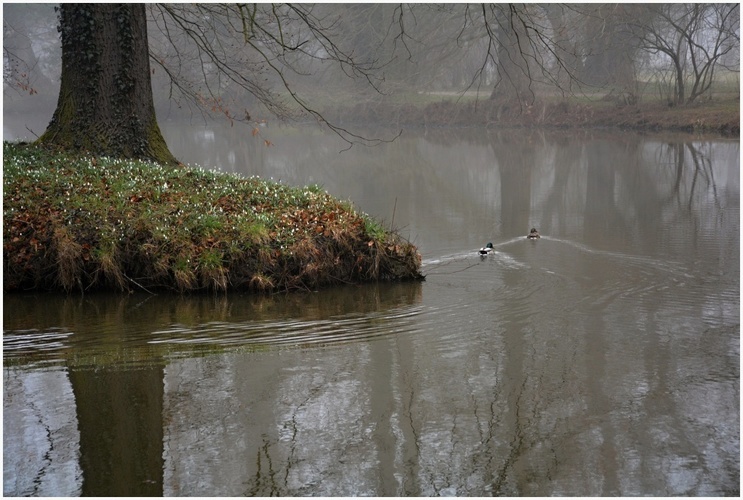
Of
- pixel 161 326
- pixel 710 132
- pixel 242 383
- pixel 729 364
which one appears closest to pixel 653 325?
pixel 729 364

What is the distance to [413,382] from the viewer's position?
6.42m

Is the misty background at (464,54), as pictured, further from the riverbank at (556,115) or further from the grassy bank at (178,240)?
the grassy bank at (178,240)

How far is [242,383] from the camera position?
640cm

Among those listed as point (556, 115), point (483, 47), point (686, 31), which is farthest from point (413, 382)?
point (483, 47)

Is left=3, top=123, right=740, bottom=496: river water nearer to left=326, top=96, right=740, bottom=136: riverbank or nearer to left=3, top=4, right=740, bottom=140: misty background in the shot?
left=3, top=4, right=740, bottom=140: misty background

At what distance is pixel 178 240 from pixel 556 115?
34765 mm

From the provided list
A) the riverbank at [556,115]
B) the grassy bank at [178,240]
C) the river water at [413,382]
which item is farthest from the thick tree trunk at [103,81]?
the riverbank at [556,115]

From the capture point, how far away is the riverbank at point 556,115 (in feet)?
111

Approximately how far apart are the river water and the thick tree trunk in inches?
183

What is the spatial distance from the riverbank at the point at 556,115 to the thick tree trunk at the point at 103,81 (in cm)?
1733

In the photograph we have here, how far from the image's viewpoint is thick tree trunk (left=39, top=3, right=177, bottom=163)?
1292 centimetres

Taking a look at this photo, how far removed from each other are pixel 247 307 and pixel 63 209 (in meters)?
2.58

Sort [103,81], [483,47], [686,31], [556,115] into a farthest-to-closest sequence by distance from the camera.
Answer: [483,47] → [556,115] → [686,31] → [103,81]

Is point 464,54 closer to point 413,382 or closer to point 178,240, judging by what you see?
point 178,240
